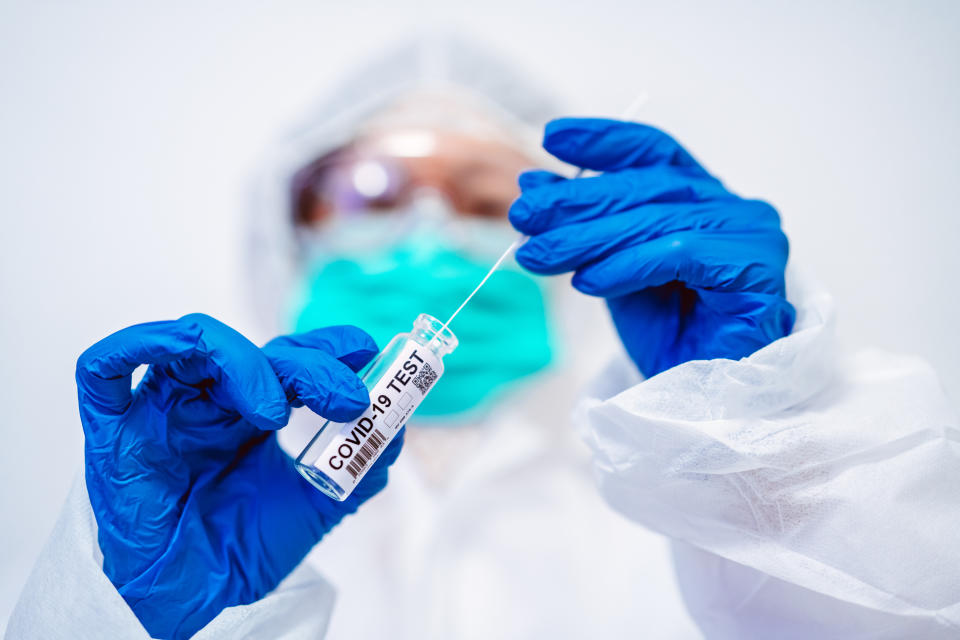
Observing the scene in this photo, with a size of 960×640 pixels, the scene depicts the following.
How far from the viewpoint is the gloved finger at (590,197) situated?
34.1 inches

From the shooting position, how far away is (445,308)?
4.60 feet

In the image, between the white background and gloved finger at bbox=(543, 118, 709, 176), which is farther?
the white background

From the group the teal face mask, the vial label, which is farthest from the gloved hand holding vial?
the teal face mask

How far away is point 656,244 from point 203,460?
717mm

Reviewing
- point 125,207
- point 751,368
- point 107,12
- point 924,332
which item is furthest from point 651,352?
point 107,12

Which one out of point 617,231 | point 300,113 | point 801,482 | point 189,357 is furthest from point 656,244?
point 300,113

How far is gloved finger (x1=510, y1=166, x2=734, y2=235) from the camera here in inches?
34.1

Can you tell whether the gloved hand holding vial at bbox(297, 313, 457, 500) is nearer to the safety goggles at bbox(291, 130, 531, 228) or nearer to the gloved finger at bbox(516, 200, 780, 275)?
the gloved finger at bbox(516, 200, 780, 275)

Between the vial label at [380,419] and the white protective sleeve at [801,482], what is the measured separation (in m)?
0.25

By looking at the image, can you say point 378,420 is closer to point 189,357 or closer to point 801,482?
point 189,357

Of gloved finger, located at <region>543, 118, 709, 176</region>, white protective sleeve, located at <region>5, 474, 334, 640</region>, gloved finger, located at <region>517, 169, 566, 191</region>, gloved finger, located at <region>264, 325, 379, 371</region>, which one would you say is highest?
gloved finger, located at <region>543, 118, 709, 176</region>

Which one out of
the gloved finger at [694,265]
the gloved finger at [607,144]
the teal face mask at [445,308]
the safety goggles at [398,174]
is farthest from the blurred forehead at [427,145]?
the gloved finger at [694,265]

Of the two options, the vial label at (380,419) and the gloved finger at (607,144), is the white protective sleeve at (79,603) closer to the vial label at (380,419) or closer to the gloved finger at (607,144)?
the vial label at (380,419)

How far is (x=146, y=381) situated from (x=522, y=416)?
3.03 feet
